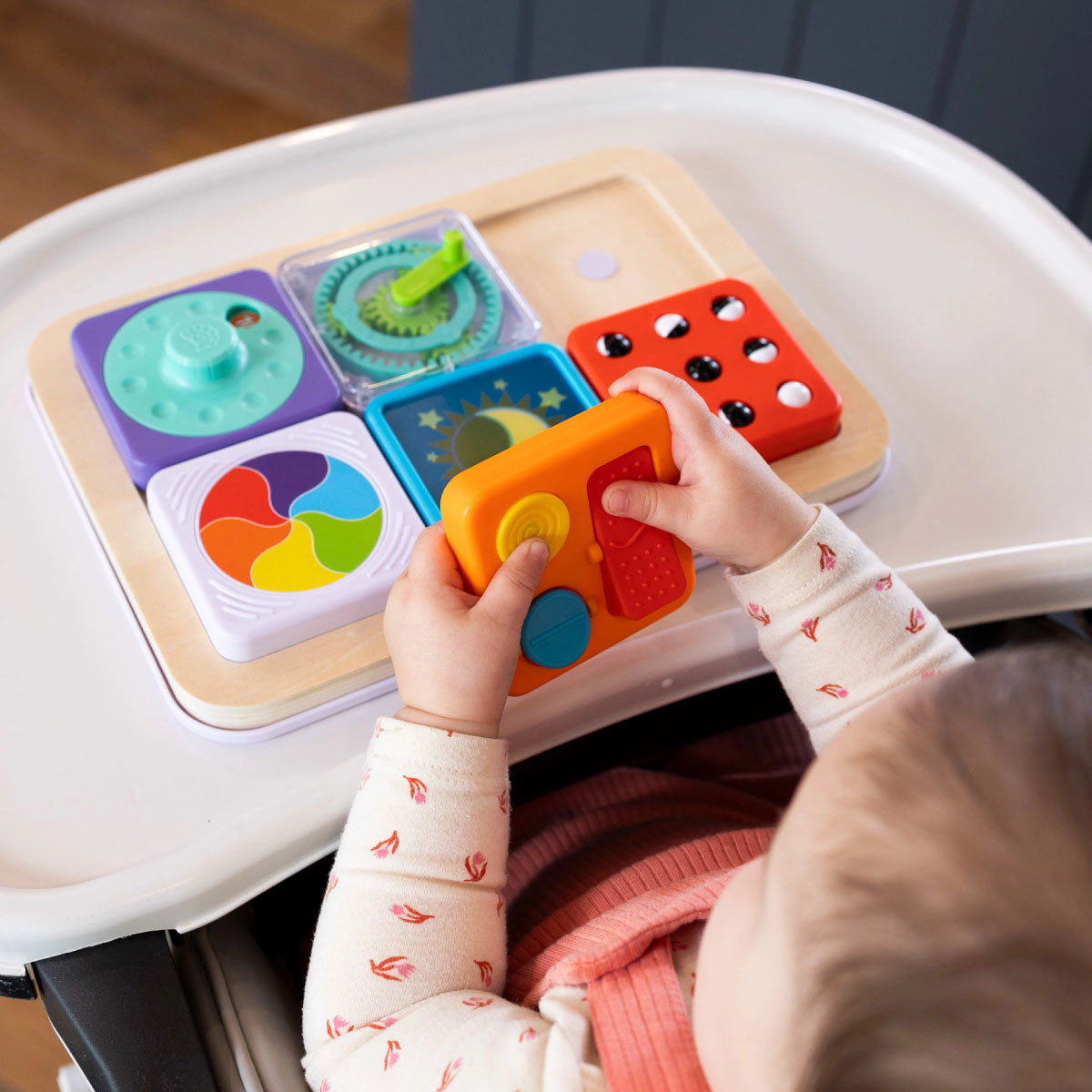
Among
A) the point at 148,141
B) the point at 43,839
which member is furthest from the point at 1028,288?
the point at 148,141

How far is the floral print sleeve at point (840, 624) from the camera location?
1.75ft

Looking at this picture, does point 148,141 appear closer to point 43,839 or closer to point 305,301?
point 305,301

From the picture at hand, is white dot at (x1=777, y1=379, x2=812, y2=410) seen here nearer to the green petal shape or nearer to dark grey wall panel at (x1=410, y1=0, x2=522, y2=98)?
the green petal shape

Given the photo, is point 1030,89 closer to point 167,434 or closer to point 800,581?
point 800,581

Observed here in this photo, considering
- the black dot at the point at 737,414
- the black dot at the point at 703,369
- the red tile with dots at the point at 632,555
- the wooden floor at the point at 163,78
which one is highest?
the black dot at the point at 703,369

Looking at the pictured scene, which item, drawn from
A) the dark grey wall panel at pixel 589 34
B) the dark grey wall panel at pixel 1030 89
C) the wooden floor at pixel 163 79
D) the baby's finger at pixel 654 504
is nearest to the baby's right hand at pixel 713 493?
the baby's finger at pixel 654 504

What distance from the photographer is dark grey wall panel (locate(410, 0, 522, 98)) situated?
129 centimetres

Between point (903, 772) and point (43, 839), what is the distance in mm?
322

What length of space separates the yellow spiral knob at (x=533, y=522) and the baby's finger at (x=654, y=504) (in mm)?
22

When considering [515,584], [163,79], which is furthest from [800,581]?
[163,79]

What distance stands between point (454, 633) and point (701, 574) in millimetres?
141

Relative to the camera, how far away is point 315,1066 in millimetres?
479

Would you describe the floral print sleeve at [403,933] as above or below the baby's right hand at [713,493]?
below

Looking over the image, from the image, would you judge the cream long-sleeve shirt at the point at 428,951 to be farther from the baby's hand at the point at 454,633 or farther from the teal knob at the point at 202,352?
the teal knob at the point at 202,352
